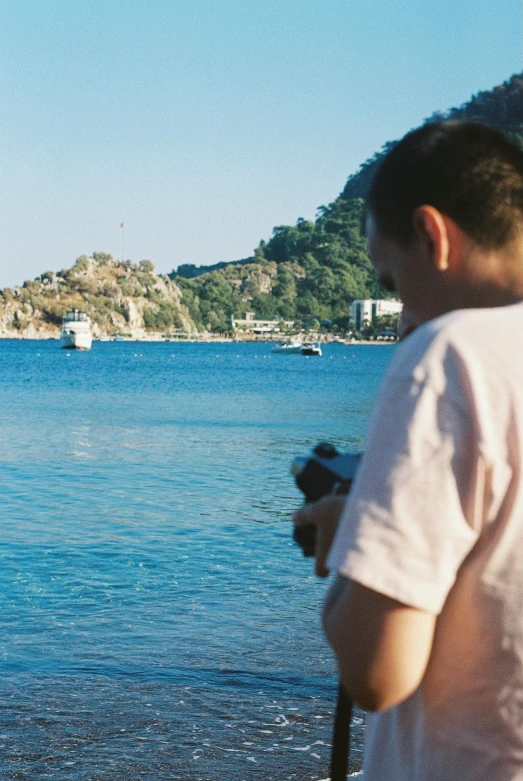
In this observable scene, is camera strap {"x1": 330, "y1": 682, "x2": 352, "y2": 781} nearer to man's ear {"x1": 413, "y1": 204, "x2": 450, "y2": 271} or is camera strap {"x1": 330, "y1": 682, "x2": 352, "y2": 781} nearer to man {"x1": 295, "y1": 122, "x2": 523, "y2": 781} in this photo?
man {"x1": 295, "y1": 122, "x2": 523, "y2": 781}

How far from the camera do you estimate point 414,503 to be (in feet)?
3.19

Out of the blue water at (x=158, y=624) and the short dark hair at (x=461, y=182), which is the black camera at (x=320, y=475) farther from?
the blue water at (x=158, y=624)

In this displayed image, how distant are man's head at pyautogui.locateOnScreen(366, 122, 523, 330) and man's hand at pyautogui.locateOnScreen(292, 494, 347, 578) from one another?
0.83 ft

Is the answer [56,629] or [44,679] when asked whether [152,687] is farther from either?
[56,629]

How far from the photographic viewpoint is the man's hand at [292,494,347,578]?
1.13 meters

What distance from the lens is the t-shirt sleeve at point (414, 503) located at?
0.97 meters

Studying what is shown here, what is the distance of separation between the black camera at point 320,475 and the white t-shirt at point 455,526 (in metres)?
0.15

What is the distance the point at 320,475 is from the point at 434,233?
309 mm

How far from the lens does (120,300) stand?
199 metres

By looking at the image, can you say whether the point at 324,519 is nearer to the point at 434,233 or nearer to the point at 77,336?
the point at 434,233

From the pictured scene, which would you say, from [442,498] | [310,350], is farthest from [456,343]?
[310,350]

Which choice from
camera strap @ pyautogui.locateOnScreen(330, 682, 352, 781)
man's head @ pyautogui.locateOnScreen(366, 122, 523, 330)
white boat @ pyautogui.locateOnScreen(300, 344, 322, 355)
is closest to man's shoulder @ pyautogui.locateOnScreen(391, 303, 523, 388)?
man's head @ pyautogui.locateOnScreen(366, 122, 523, 330)

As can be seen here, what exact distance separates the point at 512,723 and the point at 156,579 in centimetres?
1000

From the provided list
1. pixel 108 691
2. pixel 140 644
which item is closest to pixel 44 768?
pixel 108 691
